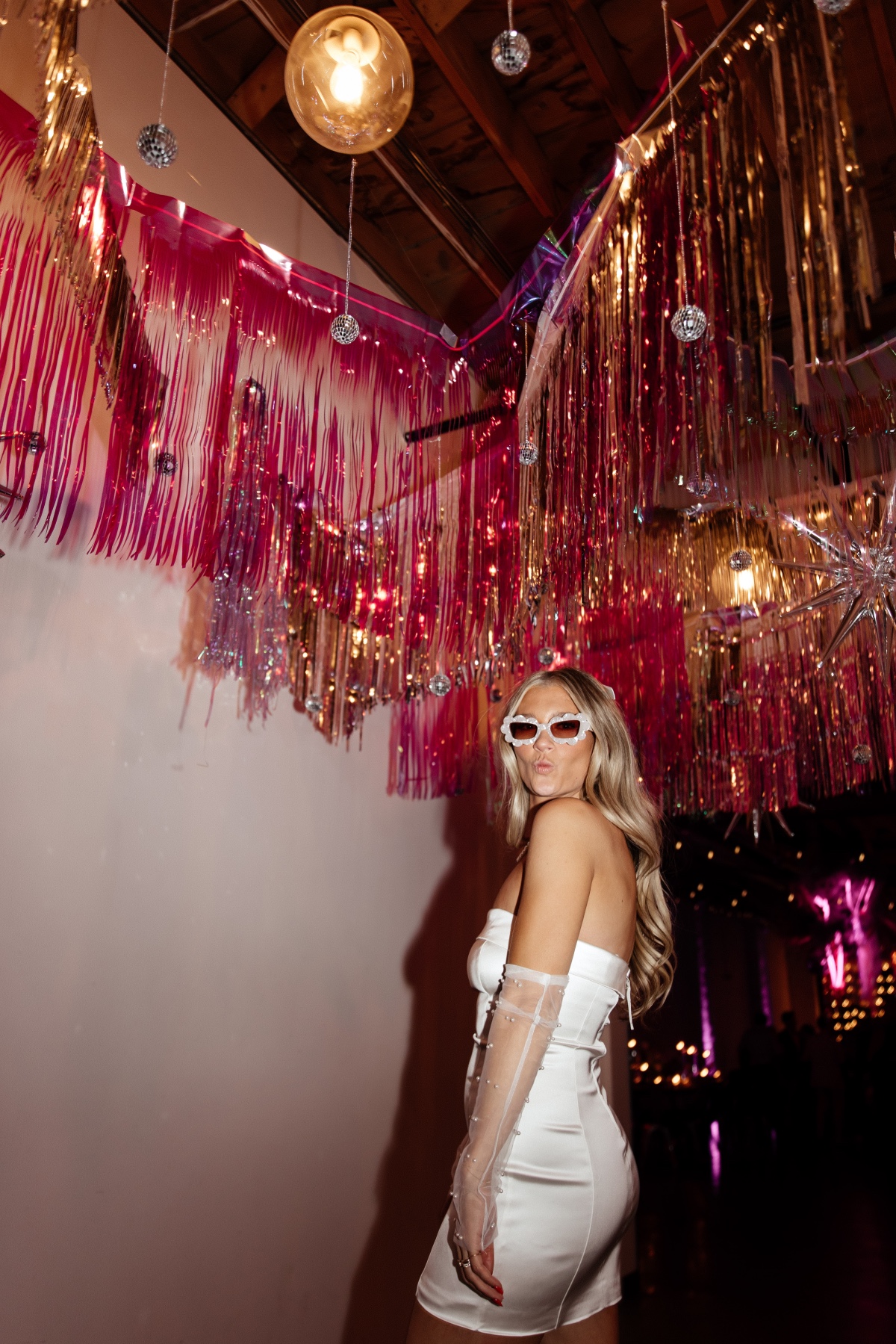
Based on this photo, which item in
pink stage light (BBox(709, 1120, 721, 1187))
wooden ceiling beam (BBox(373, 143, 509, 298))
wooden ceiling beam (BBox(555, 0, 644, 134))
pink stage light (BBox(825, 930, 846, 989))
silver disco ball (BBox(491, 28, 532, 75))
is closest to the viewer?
silver disco ball (BBox(491, 28, 532, 75))

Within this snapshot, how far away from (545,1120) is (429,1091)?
2177 mm

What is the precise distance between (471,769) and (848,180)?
243cm

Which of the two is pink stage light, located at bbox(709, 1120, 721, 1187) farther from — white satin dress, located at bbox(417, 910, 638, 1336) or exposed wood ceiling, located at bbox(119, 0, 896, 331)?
exposed wood ceiling, located at bbox(119, 0, 896, 331)

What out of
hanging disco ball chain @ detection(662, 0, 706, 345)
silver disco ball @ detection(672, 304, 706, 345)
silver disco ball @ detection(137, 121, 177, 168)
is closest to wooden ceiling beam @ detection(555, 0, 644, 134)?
hanging disco ball chain @ detection(662, 0, 706, 345)

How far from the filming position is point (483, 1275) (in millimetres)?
1188

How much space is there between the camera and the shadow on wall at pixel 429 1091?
9.27ft

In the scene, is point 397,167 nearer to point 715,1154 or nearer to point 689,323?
point 689,323

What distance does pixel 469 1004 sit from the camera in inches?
141

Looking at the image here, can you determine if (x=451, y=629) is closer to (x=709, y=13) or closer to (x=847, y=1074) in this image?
(x=709, y=13)

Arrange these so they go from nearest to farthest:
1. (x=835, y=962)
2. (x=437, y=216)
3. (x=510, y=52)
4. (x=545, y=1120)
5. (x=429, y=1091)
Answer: (x=510, y=52) < (x=545, y=1120) < (x=429, y=1091) < (x=437, y=216) < (x=835, y=962)

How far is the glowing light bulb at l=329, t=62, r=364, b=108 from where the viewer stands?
1.49m

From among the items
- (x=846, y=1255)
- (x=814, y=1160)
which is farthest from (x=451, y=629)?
(x=814, y=1160)

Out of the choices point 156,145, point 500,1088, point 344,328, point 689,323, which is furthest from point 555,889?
point 156,145

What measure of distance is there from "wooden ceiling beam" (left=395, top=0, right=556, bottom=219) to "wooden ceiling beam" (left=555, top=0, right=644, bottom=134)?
0.32 metres
